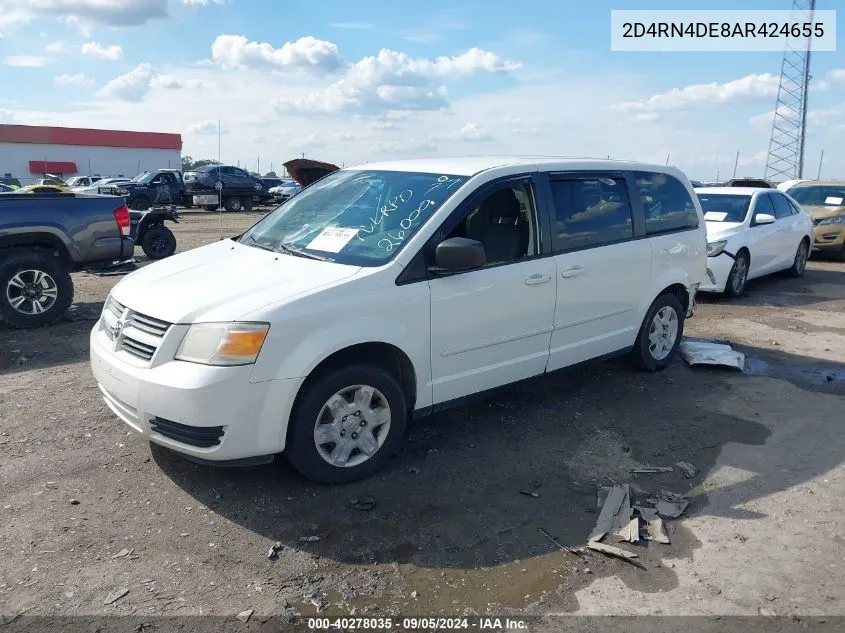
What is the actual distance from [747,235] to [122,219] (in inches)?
337

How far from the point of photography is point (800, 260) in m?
12.2

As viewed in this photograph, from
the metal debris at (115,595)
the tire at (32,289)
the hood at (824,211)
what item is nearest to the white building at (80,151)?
the tire at (32,289)

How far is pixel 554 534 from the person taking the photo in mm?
3643

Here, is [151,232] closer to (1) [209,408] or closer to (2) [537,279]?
(2) [537,279]

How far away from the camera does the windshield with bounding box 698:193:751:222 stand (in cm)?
1047

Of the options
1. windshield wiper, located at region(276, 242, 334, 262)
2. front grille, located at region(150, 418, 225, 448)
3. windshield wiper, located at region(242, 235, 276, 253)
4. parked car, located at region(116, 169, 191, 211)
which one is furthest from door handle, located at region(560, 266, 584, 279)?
parked car, located at region(116, 169, 191, 211)

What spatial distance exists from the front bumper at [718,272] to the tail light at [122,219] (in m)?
7.65

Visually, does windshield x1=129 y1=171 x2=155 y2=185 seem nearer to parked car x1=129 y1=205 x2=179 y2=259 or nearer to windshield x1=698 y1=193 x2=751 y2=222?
parked car x1=129 y1=205 x2=179 y2=259

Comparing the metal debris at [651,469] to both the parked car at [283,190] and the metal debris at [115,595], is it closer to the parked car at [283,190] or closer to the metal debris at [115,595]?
the metal debris at [115,595]

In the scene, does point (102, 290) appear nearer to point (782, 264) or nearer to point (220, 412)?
point (220, 412)

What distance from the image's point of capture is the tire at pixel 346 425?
3795 mm

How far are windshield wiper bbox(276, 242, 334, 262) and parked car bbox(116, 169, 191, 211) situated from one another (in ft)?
74.7

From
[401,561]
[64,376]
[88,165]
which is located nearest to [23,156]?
[88,165]

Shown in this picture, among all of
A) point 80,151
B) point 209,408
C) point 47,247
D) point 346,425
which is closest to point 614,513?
point 346,425
